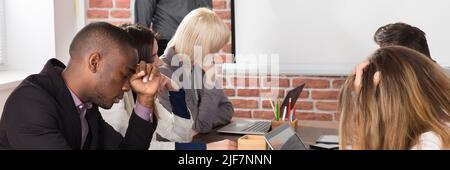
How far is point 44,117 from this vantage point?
4.25ft

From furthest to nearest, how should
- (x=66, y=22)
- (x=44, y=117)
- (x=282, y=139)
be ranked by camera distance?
(x=66, y=22) < (x=282, y=139) < (x=44, y=117)

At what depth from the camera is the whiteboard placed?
3.03 meters

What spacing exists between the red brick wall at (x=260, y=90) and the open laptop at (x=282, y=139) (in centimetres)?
167

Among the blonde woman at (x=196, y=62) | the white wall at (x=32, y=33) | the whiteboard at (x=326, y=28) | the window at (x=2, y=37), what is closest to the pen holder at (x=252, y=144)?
the blonde woman at (x=196, y=62)

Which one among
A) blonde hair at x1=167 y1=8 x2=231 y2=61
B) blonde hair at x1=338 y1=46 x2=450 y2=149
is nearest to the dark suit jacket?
blonde hair at x1=338 y1=46 x2=450 y2=149

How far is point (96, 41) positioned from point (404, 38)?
141 centimetres

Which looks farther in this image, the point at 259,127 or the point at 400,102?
the point at 259,127

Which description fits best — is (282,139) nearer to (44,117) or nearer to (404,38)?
(44,117)

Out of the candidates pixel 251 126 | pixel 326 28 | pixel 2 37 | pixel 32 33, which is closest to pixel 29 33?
pixel 32 33

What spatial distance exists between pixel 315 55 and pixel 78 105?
207cm

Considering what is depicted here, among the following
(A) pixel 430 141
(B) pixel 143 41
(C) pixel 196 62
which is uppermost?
(B) pixel 143 41

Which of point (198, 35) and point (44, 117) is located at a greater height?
point (198, 35)

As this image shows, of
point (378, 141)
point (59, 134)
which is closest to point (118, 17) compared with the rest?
point (59, 134)

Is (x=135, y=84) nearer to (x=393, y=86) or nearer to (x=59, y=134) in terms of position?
(x=59, y=134)
